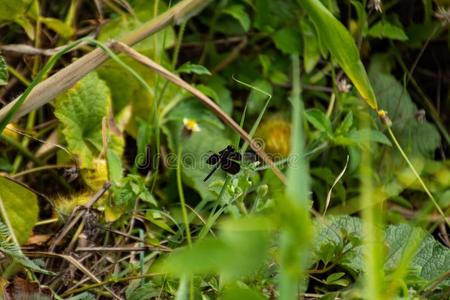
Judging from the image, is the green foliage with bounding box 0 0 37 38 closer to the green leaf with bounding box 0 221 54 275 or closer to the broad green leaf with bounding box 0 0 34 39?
the broad green leaf with bounding box 0 0 34 39

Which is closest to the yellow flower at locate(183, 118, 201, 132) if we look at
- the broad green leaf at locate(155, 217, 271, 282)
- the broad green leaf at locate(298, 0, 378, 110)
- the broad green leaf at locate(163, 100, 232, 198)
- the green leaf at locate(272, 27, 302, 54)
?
the broad green leaf at locate(163, 100, 232, 198)

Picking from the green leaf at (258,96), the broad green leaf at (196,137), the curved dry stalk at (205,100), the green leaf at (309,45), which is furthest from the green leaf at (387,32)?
the curved dry stalk at (205,100)

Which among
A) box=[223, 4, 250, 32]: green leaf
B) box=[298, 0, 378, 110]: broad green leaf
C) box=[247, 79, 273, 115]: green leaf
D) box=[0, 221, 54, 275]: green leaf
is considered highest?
box=[298, 0, 378, 110]: broad green leaf

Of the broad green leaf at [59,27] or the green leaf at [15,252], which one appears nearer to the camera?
the green leaf at [15,252]

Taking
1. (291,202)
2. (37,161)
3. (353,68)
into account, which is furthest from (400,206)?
(291,202)

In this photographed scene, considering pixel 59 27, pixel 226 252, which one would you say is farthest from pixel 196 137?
pixel 226 252

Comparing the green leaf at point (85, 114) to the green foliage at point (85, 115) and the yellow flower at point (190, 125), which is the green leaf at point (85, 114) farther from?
the yellow flower at point (190, 125)
